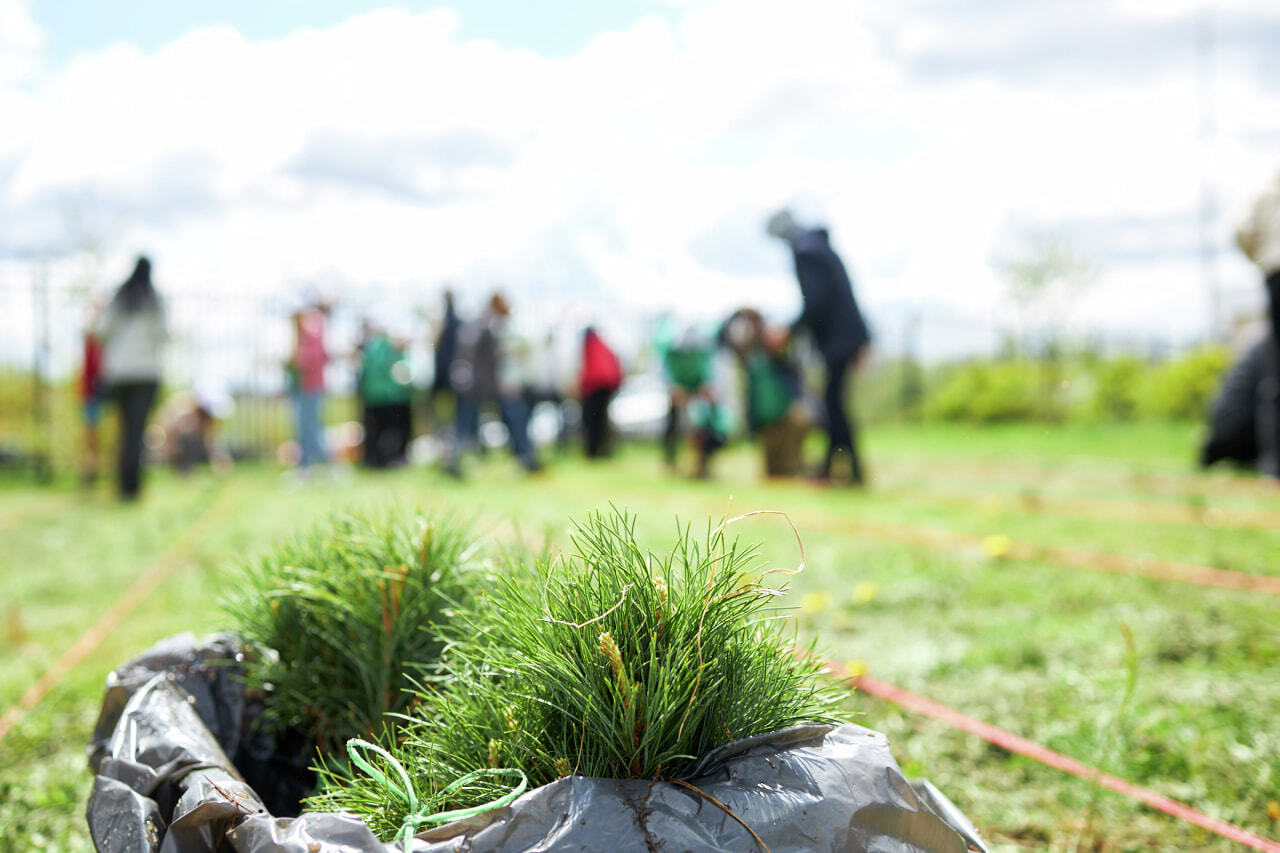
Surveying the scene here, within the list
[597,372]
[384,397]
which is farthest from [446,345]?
[597,372]

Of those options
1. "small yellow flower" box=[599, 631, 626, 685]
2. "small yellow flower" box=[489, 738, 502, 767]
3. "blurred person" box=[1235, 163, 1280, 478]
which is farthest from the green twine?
"blurred person" box=[1235, 163, 1280, 478]

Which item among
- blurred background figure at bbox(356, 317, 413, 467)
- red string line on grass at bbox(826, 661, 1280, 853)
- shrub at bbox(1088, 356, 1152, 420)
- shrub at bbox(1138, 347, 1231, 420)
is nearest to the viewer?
red string line on grass at bbox(826, 661, 1280, 853)

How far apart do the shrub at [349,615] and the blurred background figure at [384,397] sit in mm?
10154

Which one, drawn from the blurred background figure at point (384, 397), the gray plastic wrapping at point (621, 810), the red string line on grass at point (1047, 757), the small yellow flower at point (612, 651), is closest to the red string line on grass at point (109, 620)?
the gray plastic wrapping at point (621, 810)

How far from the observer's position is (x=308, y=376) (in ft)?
34.3

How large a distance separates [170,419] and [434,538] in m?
14.0

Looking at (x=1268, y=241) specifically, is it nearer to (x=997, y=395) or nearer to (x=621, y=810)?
(x=621, y=810)

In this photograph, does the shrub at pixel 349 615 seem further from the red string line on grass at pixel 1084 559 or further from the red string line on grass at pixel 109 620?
the red string line on grass at pixel 1084 559

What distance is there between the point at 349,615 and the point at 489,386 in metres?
9.08

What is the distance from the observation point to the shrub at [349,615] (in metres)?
1.53

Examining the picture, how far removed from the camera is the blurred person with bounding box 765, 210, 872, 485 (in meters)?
7.80

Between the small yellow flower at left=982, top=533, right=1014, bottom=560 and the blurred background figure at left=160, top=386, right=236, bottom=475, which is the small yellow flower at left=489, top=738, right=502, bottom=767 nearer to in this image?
the small yellow flower at left=982, top=533, right=1014, bottom=560

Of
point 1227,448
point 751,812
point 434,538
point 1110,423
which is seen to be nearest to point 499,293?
point 1227,448

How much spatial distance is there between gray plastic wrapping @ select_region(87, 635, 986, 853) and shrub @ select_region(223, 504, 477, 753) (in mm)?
242
